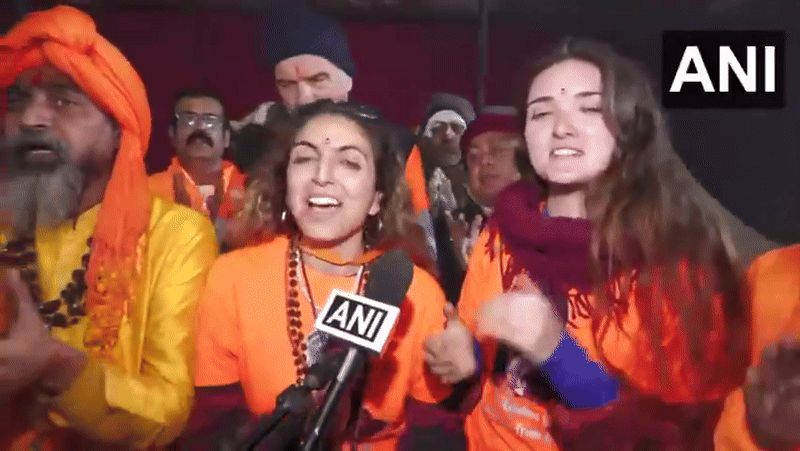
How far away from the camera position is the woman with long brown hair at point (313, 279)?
121cm

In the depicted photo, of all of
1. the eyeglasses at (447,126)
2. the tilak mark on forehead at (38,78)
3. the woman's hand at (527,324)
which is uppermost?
the tilak mark on forehead at (38,78)

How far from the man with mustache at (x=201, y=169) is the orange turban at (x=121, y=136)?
41 mm

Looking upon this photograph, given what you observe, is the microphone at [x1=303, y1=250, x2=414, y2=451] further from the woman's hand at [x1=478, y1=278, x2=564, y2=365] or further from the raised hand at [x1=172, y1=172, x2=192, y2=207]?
the raised hand at [x1=172, y1=172, x2=192, y2=207]

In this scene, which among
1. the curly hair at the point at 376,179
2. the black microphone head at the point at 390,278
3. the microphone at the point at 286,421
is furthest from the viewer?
the curly hair at the point at 376,179

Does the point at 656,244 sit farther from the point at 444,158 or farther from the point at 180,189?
the point at 180,189

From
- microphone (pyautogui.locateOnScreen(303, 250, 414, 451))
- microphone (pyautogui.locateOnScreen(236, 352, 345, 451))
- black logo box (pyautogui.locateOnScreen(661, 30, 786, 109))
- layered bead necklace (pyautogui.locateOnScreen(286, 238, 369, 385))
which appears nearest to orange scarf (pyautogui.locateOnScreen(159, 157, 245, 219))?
layered bead necklace (pyautogui.locateOnScreen(286, 238, 369, 385))

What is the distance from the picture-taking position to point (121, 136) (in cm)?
124

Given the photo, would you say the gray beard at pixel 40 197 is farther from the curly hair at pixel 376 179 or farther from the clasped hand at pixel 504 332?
the clasped hand at pixel 504 332

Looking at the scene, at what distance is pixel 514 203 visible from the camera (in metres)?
1.20

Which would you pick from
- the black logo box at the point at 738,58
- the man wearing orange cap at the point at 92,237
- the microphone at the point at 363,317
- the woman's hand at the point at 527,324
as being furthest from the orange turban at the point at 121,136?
the black logo box at the point at 738,58

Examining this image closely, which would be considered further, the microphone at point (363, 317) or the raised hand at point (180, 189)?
the raised hand at point (180, 189)

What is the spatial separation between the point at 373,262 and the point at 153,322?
0.32 metres

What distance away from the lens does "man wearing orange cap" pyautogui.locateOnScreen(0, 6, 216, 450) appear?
122cm

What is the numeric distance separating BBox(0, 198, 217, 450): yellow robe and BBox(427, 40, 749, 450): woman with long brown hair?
0.35 meters
